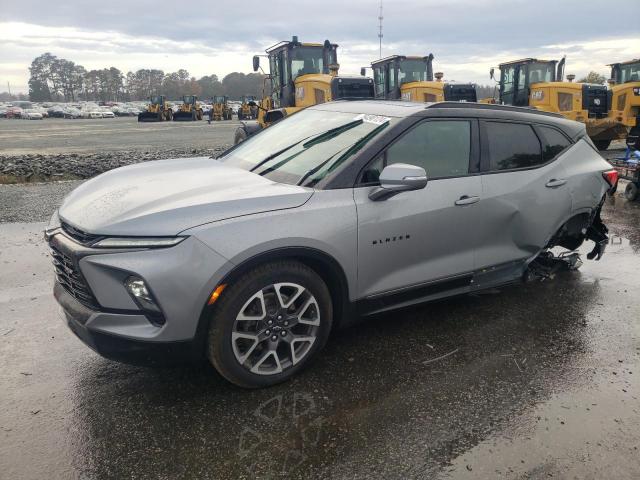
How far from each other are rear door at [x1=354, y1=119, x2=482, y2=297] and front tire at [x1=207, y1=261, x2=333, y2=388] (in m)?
0.39

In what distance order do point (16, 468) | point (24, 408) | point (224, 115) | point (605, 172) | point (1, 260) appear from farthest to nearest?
point (224, 115) → point (1, 260) → point (605, 172) → point (24, 408) → point (16, 468)

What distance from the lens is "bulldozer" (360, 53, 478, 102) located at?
1747 cm

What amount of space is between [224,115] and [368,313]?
49.0 m

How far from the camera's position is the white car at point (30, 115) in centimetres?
6394

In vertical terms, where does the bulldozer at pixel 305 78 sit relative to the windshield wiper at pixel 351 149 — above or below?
above

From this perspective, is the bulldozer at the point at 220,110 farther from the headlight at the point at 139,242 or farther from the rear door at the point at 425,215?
the headlight at the point at 139,242

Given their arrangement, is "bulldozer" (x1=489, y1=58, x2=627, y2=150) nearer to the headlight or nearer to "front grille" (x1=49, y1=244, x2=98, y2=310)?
the headlight

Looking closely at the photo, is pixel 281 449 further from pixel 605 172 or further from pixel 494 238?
pixel 605 172

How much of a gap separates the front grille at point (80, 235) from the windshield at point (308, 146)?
48.6 inches

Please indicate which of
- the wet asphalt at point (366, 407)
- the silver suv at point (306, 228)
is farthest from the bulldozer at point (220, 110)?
the wet asphalt at point (366, 407)

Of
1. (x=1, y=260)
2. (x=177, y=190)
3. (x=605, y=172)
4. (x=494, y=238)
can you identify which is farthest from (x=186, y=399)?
(x=605, y=172)

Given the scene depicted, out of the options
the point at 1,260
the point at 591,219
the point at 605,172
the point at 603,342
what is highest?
the point at 605,172

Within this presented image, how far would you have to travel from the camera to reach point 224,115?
4984 centimetres

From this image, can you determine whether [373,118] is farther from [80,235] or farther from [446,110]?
[80,235]
